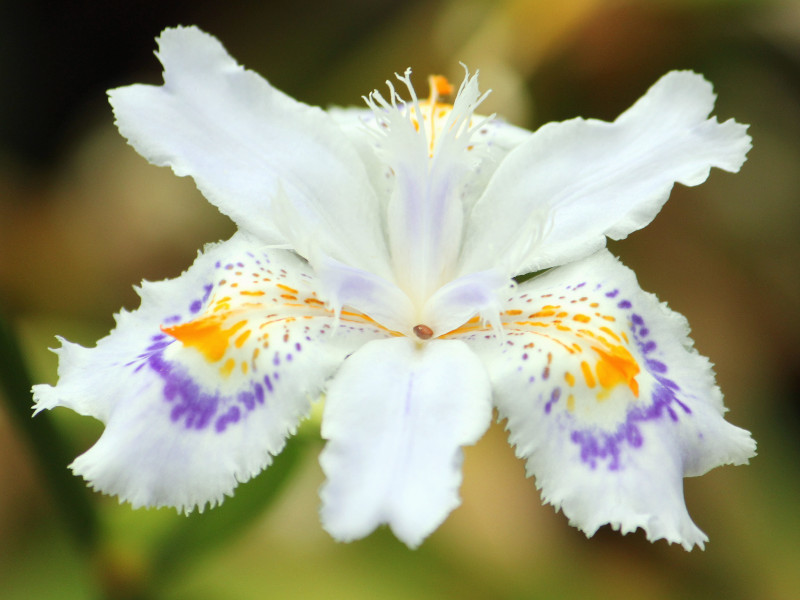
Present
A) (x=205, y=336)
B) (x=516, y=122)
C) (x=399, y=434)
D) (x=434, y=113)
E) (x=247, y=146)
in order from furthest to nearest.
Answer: (x=516, y=122) < (x=434, y=113) < (x=247, y=146) < (x=205, y=336) < (x=399, y=434)

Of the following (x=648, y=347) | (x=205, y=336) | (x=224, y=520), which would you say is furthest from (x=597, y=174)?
(x=224, y=520)

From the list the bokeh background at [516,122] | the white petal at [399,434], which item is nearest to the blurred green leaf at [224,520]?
the bokeh background at [516,122]

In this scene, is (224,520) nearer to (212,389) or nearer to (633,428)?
(212,389)

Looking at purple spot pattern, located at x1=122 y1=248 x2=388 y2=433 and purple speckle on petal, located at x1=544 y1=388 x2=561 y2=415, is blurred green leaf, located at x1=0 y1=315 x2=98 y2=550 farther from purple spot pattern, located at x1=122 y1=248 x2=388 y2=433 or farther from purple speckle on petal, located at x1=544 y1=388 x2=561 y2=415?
purple speckle on petal, located at x1=544 y1=388 x2=561 y2=415

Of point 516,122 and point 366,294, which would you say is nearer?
point 366,294

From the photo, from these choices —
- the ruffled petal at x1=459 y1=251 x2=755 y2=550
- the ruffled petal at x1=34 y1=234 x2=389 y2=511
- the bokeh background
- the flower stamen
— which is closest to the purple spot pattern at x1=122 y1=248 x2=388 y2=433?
the ruffled petal at x1=34 y1=234 x2=389 y2=511

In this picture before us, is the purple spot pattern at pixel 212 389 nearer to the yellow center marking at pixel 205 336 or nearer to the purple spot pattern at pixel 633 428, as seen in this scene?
the yellow center marking at pixel 205 336

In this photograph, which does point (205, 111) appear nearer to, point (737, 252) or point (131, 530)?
point (131, 530)

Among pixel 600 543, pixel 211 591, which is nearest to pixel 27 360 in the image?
pixel 211 591
